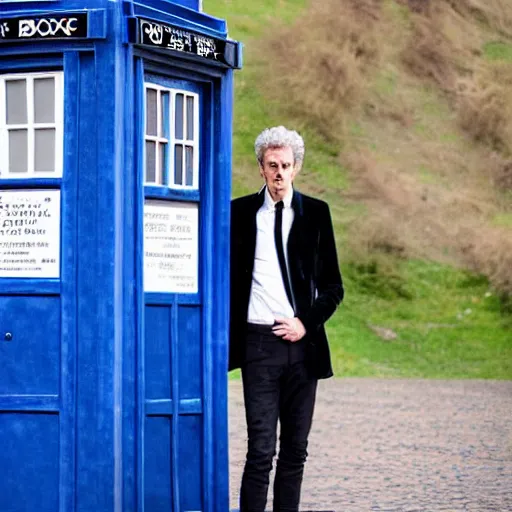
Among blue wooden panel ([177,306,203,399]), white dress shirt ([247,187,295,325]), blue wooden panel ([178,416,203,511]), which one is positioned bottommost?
blue wooden panel ([178,416,203,511])

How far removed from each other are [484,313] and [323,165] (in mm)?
7248

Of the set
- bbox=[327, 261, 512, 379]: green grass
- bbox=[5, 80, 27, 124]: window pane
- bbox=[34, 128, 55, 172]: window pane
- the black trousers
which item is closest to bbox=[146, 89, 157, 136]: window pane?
bbox=[34, 128, 55, 172]: window pane

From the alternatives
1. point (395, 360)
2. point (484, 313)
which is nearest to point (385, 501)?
point (395, 360)

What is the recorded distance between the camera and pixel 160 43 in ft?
23.0

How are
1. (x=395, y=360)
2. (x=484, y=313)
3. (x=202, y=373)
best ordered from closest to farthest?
(x=202, y=373) < (x=395, y=360) < (x=484, y=313)

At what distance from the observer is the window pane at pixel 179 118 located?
733cm

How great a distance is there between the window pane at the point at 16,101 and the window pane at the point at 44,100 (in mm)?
57

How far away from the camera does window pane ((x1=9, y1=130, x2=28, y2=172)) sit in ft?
23.2

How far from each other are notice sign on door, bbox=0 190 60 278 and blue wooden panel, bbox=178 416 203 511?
97 cm

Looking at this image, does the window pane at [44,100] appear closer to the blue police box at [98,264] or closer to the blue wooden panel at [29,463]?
the blue police box at [98,264]

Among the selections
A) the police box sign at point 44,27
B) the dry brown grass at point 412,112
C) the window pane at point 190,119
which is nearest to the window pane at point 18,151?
the police box sign at point 44,27

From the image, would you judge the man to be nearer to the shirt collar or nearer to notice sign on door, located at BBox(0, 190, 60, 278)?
the shirt collar

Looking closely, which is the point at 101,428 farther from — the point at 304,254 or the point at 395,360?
the point at 395,360

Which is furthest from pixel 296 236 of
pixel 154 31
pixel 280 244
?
pixel 154 31
